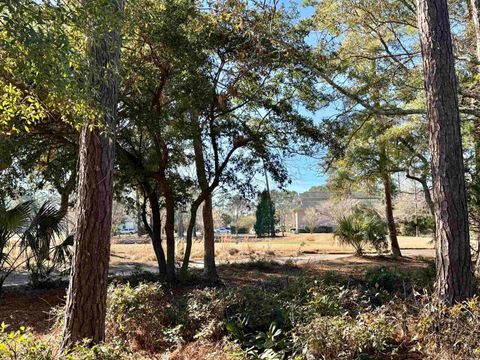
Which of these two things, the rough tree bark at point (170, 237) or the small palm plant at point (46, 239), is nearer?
the small palm plant at point (46, 239)

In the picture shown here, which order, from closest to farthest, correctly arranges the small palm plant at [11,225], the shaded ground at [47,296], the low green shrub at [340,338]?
the low green shrub at [340,338] < the shaded ground at [47,296] < the small palm plant at [11,225]

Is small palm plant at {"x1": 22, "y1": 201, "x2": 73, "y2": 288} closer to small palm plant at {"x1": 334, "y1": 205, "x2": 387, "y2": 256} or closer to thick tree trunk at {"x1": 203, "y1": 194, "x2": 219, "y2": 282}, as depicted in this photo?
thick tree trunk at {"x1": 203, "y1": 194, "x2": 219, "y2": 282}

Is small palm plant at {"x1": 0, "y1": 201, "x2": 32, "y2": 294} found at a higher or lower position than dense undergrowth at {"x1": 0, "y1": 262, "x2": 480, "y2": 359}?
higher

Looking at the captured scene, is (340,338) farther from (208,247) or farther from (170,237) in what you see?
(208,247)

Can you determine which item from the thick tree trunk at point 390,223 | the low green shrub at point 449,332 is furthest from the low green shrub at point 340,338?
the thick tree trunk at point 390,223

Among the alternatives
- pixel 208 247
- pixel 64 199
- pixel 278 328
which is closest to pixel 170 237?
pixel 208 247

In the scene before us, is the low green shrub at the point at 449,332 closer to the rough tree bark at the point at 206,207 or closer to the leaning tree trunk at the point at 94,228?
the leaning tree trunk at the point at 94,228

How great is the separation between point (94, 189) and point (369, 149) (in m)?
12.1

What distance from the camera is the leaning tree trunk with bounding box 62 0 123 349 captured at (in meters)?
4.16

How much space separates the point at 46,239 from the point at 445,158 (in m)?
6.99

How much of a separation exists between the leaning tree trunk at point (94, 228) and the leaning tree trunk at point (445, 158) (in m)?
3.52

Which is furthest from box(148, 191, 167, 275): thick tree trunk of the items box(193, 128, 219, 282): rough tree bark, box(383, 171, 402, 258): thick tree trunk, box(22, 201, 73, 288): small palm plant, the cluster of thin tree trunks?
box(383, 171, 402, 258): thick tree trunk

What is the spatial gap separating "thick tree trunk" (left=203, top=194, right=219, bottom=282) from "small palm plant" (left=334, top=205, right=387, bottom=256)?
7.92 m

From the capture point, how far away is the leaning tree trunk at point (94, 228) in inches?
164
